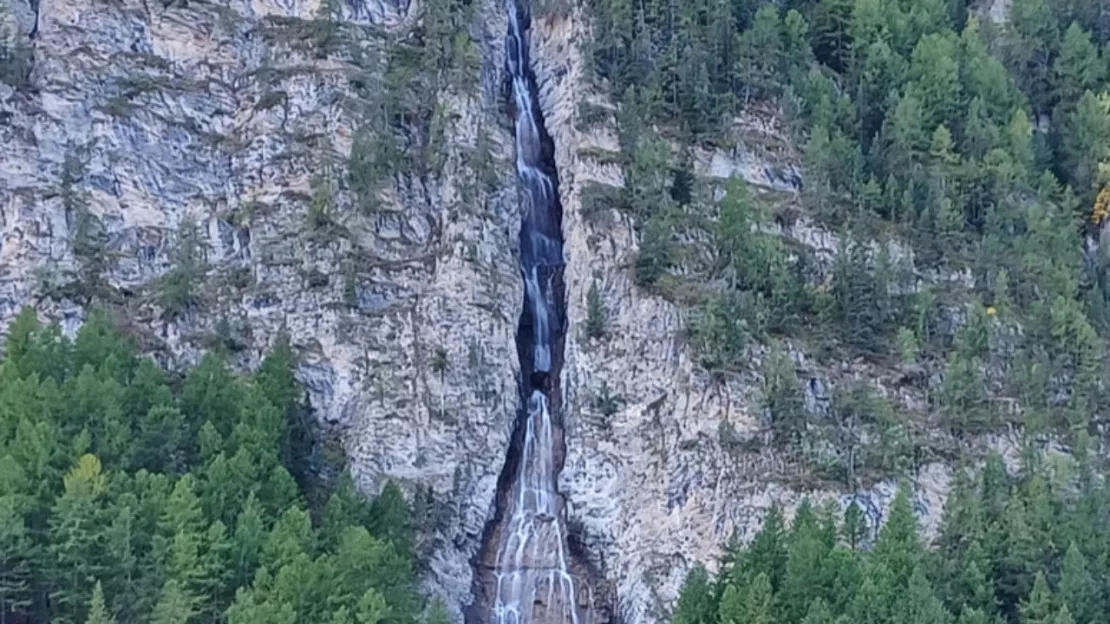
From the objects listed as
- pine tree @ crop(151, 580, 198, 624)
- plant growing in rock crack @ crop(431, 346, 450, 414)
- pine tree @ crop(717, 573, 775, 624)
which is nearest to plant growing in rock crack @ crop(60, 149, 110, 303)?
plant growing in rock crack @ crop(431, 346, 450, 414)

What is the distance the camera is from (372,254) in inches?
3206

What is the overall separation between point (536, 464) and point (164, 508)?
1897 cm

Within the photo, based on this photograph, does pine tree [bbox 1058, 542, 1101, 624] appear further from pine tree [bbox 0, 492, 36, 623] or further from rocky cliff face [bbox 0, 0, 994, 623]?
pine tree [bbox 0, 492, 36, 623]

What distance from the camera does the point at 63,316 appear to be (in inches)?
3118

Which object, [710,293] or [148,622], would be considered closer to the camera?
[148,622]

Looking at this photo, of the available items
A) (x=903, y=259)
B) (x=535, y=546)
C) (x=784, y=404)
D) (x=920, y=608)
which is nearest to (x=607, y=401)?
(x=535, y=546)

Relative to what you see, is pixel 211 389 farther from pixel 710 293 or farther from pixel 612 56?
pixel 612 56

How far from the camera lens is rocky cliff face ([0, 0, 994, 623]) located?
74562mm

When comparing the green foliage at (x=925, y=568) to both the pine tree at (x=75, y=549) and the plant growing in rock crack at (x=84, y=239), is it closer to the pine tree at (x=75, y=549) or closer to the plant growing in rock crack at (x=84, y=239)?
the pine tree at (x=75, y=549)

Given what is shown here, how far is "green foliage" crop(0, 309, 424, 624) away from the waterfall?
19.2ft

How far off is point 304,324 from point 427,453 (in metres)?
8.41

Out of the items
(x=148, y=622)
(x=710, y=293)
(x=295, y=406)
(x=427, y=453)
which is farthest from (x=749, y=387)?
(x=148, y=622)

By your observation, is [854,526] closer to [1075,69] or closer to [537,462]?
[537,462]

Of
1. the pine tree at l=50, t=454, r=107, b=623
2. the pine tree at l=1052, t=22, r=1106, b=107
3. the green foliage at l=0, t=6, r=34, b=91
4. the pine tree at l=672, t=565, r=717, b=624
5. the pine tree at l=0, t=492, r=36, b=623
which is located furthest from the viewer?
the pine tree at l=1052, t=22, r=1106, b=107
